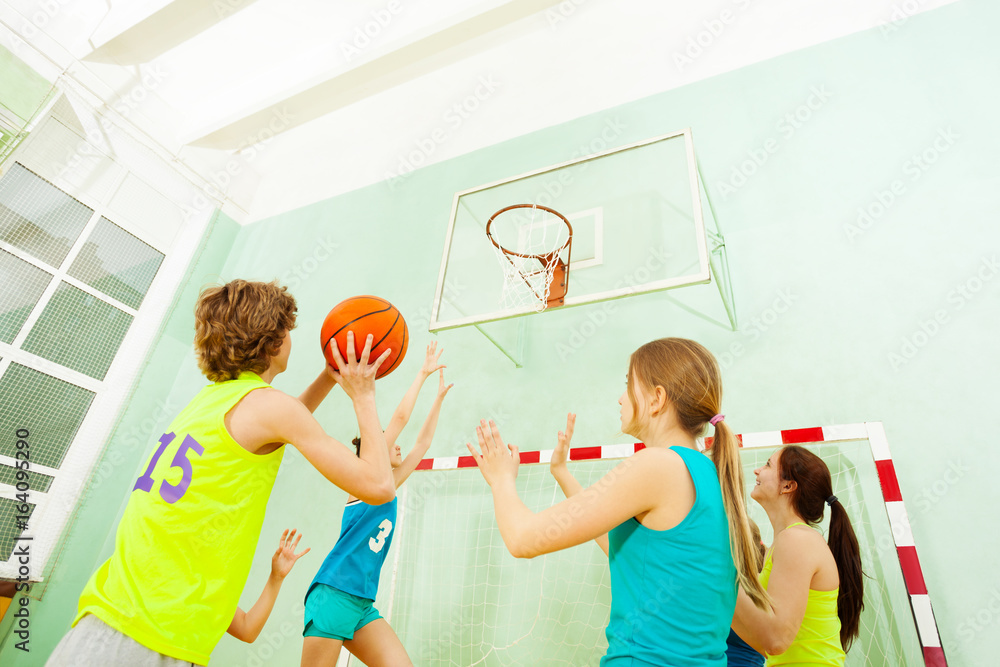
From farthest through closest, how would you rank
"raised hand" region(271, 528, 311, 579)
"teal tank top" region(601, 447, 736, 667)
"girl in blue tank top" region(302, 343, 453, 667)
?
"girl in blue tank top" region(302, 343, 453, 667), "raised hand" region(271, 528, 311, 579), "teal tank top" region(601, 447, 736, 667)

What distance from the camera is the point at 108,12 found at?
5242 mm

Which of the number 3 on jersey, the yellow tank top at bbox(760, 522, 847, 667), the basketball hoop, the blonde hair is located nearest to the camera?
the blonde hair

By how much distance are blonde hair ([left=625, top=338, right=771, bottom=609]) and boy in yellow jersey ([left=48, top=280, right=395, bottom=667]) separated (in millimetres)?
791

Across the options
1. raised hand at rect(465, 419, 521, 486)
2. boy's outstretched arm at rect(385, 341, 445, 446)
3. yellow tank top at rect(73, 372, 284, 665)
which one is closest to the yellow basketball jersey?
raised hand at rect(465, 419, 521, 486)

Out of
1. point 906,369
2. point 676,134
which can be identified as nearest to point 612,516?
point 906,369

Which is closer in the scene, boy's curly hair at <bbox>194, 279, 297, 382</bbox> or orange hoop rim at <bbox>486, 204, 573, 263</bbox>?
boy's curly hair at <bbox>194, 279, 297, 382</bbox>

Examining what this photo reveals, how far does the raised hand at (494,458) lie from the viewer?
1417mm

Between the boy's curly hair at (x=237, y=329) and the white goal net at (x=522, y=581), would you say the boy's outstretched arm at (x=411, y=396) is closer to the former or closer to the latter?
the boy's curly hair at (x=237, y=329)

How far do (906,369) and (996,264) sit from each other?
2.52 ft

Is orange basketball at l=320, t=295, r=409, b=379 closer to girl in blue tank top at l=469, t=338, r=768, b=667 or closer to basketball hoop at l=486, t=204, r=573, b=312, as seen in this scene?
girl in blue tank top at l=469, t=338, r=768, b=667

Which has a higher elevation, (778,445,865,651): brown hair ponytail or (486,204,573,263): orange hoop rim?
(486,204,573,263): orange hoop rim

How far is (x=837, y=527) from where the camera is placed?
2.10m

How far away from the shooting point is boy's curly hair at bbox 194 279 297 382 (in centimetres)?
160

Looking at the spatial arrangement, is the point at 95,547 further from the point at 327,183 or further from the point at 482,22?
the point at 482,22
